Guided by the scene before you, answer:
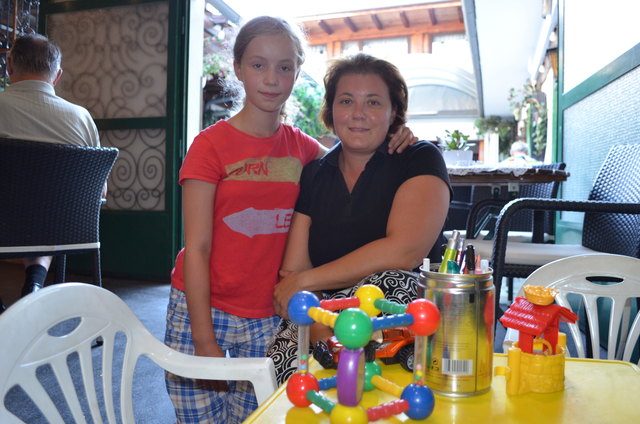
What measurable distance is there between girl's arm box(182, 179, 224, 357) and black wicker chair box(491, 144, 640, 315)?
801 mm

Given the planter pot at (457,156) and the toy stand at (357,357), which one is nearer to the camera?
the toy stand at (357,357)

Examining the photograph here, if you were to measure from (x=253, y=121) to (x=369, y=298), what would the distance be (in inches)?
34.2

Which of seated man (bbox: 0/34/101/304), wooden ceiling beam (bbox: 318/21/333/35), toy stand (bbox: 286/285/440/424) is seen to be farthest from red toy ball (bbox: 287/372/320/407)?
wooden ceiling beam (bbox: 318/21/333/35)

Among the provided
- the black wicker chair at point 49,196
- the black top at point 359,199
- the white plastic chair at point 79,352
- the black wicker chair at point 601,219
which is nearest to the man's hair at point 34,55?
the black wicker chair at point 49,196

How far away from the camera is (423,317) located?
52cm

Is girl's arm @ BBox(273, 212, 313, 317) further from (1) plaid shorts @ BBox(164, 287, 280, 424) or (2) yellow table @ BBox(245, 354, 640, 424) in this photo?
(2) yellow table @ BBox(245, 354, 640, 424)

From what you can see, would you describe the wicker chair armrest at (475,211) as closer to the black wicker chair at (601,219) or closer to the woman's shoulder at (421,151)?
the black wicker chair at (601,219)

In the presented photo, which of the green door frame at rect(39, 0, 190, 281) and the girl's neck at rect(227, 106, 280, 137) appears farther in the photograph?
the green door frame at rect(39, 0, 190, 281)

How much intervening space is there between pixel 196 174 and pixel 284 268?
0.34 metres

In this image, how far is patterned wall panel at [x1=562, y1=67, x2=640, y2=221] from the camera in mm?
2221

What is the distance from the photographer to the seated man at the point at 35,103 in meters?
2.46

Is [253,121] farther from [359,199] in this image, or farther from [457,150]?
[457,150]

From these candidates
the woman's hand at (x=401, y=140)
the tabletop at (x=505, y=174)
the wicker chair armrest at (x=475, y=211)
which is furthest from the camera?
the wicker chair armrest at (x=475, y=211)

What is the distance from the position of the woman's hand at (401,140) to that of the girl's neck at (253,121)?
323 mm
